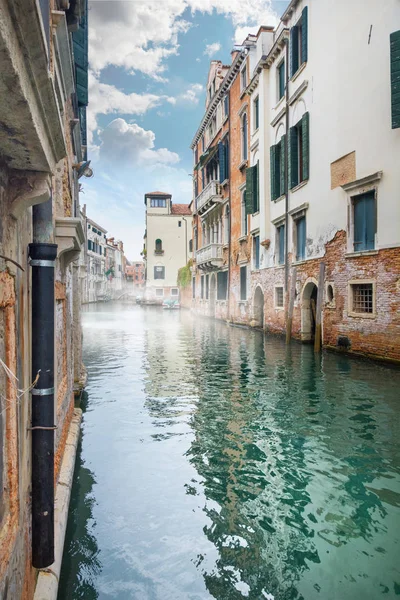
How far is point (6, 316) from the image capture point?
5.94ft

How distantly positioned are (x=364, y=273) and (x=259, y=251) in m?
7.72

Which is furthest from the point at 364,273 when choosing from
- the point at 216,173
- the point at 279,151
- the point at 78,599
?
the point at 216,173

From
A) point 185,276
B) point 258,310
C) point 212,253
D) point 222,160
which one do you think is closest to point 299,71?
point 258,310

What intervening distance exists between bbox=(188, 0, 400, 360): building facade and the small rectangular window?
0.08ft

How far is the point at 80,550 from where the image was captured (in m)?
2.98

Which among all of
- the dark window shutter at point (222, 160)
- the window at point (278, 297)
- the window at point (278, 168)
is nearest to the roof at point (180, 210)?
the dark window shutter at point (222, 160)

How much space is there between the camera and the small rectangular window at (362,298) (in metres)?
9.81

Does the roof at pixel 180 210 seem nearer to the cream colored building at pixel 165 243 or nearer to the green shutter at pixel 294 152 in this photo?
the cream colored building at pixel 165 243

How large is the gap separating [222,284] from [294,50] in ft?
38.1

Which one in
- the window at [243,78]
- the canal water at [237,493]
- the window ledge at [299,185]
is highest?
the window at [243,78]

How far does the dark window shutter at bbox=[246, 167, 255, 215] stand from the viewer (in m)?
17.4

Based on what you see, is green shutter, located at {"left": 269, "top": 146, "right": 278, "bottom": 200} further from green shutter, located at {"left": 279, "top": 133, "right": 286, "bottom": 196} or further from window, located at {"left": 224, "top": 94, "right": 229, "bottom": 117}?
window, located at {"left": 224, "top": 94, "right": 229, "bottom": 117}

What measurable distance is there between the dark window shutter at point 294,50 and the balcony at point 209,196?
934cm

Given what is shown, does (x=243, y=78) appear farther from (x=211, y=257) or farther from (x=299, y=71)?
(x=211, y=257)
